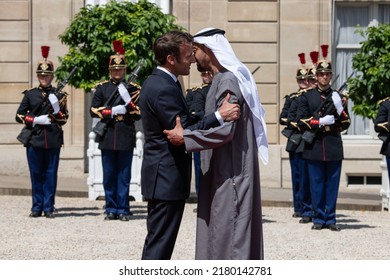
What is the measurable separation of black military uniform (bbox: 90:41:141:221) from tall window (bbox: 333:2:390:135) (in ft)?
21.9

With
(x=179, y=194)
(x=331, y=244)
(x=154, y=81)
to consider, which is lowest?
(x=331, y=244)

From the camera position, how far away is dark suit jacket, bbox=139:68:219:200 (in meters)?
8.88

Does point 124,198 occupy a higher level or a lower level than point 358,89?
lower

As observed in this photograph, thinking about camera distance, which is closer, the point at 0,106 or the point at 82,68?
the point at 82,68

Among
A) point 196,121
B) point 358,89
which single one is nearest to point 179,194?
point 196,121

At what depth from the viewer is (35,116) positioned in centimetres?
1566

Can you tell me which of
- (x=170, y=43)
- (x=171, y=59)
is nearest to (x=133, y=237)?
(x=171, y=59)

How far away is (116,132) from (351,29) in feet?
23.5

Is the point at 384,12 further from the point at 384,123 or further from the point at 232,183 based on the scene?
the point at 232,183

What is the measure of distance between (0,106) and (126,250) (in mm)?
9319

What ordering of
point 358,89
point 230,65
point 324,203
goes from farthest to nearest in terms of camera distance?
point 358,89
point 324,203
point 230,65

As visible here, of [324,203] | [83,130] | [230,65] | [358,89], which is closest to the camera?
[230,65]

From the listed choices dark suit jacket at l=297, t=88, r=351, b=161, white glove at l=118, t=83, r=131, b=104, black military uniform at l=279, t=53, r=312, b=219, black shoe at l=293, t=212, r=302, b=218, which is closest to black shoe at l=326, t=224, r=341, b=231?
dark suit jacket at l=297, t=88, r=351, b=161

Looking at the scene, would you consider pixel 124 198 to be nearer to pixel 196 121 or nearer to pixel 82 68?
pixel 82 68
